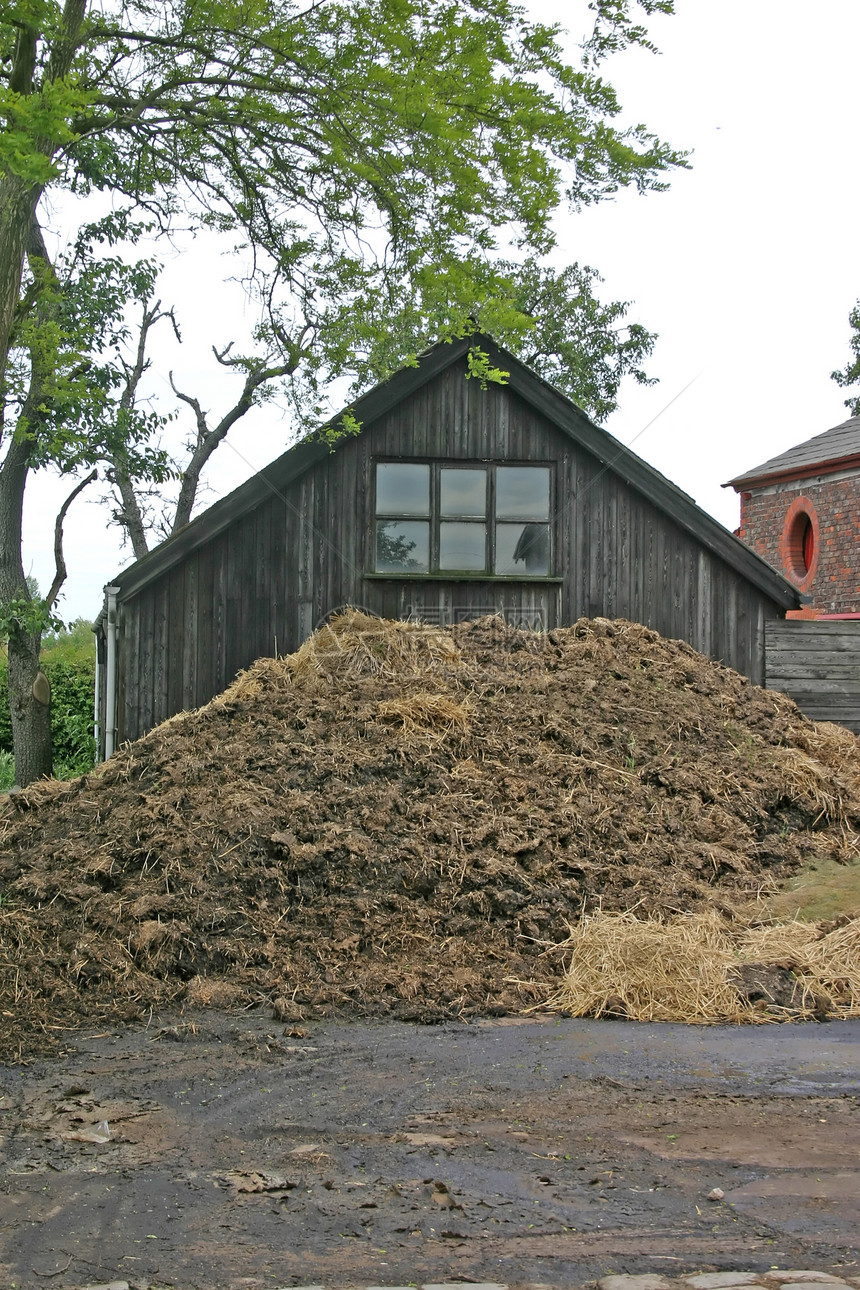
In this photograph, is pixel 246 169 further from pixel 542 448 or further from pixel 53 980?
pixel 53 980

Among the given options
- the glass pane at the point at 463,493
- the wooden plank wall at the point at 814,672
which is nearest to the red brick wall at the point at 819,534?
the wooden plank wall at the point at 814,672

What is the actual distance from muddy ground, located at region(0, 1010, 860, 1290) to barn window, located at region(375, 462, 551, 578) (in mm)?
7942

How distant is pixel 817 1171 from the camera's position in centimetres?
462

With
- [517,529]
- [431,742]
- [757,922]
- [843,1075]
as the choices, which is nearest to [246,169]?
[517,529]

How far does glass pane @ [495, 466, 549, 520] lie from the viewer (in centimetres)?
→ 1434

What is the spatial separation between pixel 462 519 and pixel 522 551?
87 cm

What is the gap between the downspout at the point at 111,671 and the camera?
13.1 meters

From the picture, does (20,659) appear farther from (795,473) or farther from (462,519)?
(795,473)

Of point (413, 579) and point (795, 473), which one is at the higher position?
point (795, 473)

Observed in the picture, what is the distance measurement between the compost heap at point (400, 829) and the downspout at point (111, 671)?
2058 millimetres

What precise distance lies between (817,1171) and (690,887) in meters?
4.37

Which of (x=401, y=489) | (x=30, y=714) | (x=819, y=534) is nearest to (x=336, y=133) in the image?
(x=401, y=489)

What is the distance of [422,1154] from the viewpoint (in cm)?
480

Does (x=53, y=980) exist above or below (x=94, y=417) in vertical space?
below
